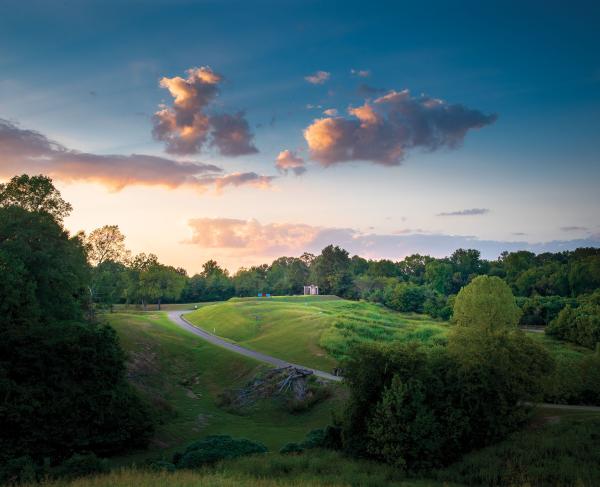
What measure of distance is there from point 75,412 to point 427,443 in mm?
18078

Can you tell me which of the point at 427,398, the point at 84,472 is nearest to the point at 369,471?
the point at 427,398

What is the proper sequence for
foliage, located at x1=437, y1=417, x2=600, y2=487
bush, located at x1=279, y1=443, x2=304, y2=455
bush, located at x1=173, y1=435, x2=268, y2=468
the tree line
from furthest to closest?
the tree line, bush, located at x1=279, y1=443, x2=304, y2=455, bush, located at x1=173, y1=435, x2=268, y2=468, foliage, located at x1=437, y1=417, x2=600, y2=487

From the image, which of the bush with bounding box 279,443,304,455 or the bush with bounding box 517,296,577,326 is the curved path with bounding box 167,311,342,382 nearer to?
the bush with bounding box 279,443,304,455

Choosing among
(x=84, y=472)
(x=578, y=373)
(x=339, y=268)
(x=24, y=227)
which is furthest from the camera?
(x=339, y=268)

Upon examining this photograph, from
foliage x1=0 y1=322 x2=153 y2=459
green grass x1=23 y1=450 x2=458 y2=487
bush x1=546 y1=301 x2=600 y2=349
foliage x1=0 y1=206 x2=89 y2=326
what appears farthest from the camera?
bush x1=546 y1=301 x2=600 y2=349

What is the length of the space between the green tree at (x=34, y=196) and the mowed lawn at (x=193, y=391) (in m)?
15.6

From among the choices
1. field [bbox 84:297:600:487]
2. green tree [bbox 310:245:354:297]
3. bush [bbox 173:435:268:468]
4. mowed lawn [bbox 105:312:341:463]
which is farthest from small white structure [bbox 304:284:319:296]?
bush [bbox 173:435:268:468]

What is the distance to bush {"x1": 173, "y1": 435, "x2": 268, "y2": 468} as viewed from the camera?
2052cm

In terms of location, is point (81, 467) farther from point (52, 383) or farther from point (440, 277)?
point (440, 277)

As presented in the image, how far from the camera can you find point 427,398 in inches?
838

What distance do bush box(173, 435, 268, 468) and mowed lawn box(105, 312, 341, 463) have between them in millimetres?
4255

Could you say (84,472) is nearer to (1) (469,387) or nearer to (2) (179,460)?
Answer: (2) (179,460)

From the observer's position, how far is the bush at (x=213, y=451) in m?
20.5

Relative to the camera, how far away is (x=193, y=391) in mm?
43344
